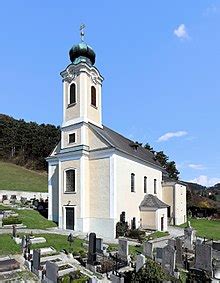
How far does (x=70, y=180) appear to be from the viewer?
2720 centimetres

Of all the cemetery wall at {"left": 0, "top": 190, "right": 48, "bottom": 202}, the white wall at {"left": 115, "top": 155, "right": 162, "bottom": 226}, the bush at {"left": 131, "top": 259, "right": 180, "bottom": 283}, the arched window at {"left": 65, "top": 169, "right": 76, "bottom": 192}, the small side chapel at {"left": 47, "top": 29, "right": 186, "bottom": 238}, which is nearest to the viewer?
the bush at {"left": 131, "top": 259, "right": 180, "bottom": 283}

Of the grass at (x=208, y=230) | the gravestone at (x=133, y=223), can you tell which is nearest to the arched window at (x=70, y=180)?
the gravestone at (x=133, y=223)

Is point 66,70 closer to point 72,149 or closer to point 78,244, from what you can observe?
point 72,149

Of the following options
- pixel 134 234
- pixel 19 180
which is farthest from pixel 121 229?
pixel 19 180

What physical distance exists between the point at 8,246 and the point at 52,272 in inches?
236

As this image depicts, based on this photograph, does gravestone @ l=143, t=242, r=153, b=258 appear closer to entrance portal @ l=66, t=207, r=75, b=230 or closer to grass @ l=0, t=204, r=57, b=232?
entrance portal @ l=66, t=207, r=75, b=230

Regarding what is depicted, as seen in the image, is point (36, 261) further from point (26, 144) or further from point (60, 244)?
point (26, 144)

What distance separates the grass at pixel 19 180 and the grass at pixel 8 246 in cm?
2689

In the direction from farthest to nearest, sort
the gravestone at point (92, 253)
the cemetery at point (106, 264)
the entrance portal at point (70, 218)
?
the entrance portal at point (70, 218) → the gravestone at point (92, 253) → the cemetery at point (106, 264)

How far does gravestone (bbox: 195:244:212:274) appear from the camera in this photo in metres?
13.6

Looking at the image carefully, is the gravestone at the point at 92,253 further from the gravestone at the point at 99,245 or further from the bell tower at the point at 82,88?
the bell tower at the point at 82,88

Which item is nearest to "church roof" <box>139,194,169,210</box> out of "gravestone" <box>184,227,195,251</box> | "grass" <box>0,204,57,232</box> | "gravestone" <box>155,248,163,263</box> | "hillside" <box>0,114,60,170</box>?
"gravestone" <box>184,227,195,251</box>

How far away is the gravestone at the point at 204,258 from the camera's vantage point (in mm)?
13617

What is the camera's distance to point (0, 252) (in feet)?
51.7
